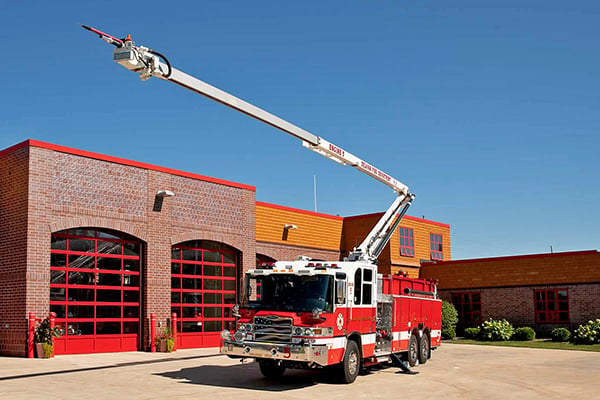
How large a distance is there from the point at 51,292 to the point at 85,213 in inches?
108

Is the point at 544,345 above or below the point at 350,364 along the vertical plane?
below

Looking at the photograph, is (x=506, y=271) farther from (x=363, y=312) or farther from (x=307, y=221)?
(x=363, y=312)

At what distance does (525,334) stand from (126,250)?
61.3ft

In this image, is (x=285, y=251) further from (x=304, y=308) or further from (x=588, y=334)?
(x=304, y=308)

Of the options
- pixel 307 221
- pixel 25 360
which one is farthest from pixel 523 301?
pixel 25 360

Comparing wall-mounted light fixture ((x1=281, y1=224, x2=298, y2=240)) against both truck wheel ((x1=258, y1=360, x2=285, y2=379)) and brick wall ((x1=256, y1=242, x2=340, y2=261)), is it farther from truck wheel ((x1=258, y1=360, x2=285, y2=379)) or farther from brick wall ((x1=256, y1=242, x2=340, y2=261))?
truck wheel ((x1=258, y1=360, x2=285, y2=379))

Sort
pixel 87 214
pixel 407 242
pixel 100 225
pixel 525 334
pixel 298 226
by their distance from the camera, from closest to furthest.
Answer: pixel 87 214
pixel 100 225
pixel 525 334
pixel 298 226
pixel 407 242

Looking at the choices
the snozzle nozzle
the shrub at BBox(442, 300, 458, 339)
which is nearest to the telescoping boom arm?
the snozzle nozzle

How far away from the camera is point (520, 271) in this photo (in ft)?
110

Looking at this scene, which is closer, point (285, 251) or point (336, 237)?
point (285, 251)

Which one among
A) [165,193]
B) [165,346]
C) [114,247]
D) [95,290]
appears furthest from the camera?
[165,193]

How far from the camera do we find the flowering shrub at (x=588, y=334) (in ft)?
93.5

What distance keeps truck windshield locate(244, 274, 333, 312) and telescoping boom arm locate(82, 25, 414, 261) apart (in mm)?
3554

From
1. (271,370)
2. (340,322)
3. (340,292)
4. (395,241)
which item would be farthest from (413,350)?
(395,241)
